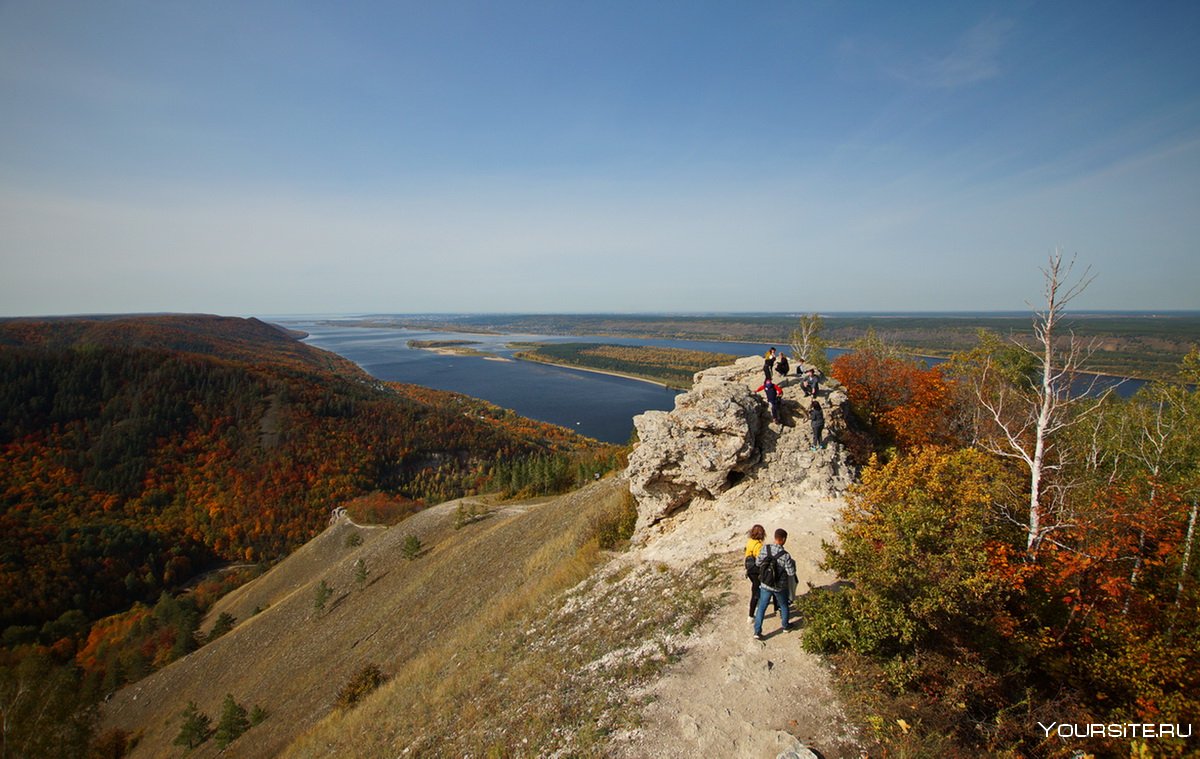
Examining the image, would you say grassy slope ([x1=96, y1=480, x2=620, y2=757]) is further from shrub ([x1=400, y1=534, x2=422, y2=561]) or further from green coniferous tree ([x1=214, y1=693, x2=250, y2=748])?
green coniferous tree ([x1=214, y1=693, x2=250, y2=748])

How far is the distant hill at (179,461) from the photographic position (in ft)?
314

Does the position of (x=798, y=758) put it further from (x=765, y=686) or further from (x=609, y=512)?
(x=609, y=512)

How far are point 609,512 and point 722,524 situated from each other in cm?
795

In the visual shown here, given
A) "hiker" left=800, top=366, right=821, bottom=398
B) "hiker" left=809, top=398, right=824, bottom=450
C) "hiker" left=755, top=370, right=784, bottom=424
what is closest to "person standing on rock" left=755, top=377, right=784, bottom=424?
"hiker" left=755, top=370, right=784, bottom=424

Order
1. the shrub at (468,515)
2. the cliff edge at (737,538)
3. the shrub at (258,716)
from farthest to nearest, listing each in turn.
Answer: the shrub at (468,515) < the shrub at (258,716) < the cliff edge at (737,538)

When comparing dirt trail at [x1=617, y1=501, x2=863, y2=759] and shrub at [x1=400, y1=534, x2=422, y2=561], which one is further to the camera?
shrub at [x1=400, y1=534, x2=422, y2=561]

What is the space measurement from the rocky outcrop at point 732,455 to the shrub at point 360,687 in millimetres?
12591

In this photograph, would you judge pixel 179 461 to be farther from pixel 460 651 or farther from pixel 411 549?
pixel 460 651

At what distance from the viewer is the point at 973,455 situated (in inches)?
490

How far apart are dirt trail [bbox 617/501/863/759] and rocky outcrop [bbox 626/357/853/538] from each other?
6.01 meters

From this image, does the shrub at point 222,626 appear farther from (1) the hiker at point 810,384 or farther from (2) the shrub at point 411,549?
(1) the hiker at point 810,384

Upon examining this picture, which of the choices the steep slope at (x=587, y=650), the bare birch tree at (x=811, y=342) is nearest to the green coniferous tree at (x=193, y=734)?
the steep slope at (x=587, y=650)

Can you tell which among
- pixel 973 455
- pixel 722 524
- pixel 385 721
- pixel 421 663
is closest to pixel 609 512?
pixel 722 524

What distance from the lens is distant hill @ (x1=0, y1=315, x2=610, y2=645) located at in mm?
95625
